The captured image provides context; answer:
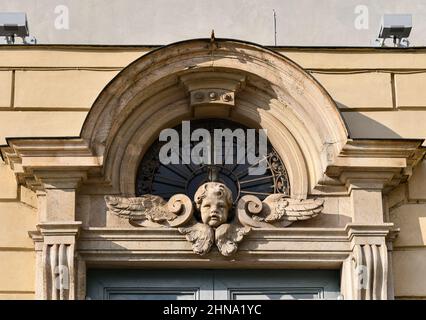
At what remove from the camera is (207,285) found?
55.8ft

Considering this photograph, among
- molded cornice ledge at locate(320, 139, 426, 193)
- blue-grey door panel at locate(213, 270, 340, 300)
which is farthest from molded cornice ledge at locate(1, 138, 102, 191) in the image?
molded cornice ledge at locate(320, 139, 426, 193)

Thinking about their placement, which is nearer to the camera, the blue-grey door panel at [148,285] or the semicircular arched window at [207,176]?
the blue-grey door panel at [148,285]

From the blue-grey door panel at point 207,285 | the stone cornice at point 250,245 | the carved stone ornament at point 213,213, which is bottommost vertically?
the blue-grey door panel at point 207,285

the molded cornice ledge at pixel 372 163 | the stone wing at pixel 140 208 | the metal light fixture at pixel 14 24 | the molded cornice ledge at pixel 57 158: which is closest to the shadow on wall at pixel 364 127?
the molded cornice ledge at pixel 372 163

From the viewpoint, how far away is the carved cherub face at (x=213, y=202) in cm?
1688

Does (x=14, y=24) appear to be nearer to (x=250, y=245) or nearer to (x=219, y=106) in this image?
(x=219, y=106)

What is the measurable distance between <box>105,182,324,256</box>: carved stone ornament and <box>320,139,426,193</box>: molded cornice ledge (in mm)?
409

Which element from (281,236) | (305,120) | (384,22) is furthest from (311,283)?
(384,22)

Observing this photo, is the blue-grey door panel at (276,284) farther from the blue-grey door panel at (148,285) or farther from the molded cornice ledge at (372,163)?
the molded cornice ledge at (372,163)

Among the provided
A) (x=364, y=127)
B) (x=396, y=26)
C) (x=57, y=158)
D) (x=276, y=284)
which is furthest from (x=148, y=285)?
(x=396, y=26)

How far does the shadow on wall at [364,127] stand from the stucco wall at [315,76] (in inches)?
0.4

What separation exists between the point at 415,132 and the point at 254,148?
1685mm

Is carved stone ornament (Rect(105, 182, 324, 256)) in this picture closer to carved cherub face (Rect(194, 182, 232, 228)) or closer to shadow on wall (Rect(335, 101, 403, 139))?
carved cherub face (Rect(194, 182, 232, 228))

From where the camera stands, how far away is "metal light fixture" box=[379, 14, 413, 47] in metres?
18.1
